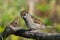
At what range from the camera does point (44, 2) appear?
1743 mm

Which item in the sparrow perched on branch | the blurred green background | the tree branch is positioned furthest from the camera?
the blurred green background

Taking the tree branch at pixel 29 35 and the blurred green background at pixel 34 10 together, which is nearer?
the tree branch at pixel 29 35

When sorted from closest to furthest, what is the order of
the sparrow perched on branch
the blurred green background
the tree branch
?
1. the tree branch
2. the sparrow perched on branch
3. the blurred green background

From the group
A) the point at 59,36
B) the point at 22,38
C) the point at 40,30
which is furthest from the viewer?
the point at 22,38

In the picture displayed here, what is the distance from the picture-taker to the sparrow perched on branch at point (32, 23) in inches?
62.5

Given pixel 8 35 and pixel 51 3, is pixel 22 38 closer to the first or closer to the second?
pixel 8 35

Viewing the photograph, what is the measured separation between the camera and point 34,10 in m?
1.75

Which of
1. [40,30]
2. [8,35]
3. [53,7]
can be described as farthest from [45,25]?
[8,35]

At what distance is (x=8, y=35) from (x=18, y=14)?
20cm

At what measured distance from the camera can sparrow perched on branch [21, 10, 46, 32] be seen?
5.20 ft

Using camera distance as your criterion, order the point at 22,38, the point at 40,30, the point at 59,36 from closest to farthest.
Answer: the point at 59,36, the point at 40,30, the point at 22,38

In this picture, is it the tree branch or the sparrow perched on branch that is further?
the sparrow perched on branch

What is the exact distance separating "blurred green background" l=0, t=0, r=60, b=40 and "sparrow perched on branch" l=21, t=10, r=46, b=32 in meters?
0.07

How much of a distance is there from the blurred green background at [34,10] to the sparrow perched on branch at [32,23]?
0.23ft
